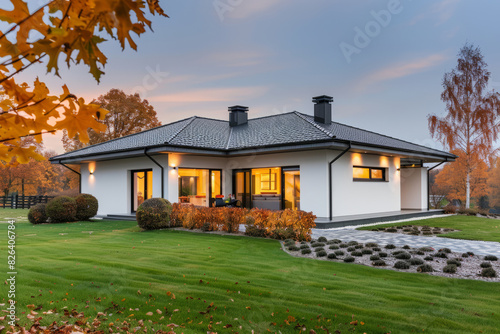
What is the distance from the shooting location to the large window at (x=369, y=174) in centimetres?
1495

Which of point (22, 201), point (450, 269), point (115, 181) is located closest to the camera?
point (450, 269)

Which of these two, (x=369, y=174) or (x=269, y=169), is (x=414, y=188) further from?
(x=269, y=169)

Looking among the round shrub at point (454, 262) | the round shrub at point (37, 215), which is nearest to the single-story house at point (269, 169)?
the round shrub at point (37, 215)

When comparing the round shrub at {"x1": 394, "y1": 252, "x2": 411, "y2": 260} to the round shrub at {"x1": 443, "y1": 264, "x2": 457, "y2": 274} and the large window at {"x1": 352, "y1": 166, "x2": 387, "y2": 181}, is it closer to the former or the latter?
the round shrub at {"x1": 443, "y1": 264, "x2": 457, "y2": 274}

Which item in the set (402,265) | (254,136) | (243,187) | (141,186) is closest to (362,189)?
(243,187)

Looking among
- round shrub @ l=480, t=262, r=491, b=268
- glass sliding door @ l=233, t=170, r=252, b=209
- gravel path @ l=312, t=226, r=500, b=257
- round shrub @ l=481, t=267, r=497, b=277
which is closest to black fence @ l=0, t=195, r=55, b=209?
glass sliding door @ l=233, t=170, r=252, b=209

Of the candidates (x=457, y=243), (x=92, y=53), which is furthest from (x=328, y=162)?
(x=92, y=53)

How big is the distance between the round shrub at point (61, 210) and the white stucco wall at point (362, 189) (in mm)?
10394

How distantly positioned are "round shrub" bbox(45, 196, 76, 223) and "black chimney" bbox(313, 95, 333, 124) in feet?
37.3

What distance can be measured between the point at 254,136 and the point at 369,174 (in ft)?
17.4

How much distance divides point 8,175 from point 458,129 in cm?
3313

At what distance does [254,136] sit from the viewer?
1675 centimetres

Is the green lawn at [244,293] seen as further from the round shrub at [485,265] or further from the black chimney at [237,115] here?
the black chimney at [237,115]

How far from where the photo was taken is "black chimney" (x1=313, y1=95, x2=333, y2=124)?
1703 cm
